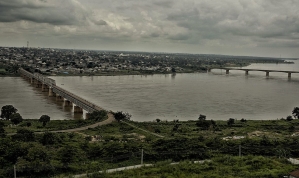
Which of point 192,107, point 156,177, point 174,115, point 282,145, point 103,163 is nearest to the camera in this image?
point 156,177

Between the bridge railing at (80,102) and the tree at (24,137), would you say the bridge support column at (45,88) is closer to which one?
the bridge railing at (80,102)

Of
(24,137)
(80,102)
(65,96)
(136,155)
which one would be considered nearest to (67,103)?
(65,96)

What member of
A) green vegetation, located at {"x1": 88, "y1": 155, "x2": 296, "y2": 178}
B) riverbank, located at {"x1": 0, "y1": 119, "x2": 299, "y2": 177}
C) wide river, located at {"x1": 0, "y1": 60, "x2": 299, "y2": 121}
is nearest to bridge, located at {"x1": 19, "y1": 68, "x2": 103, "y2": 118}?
wide river, located at {"x1": 0, "y1": 60, "x2": 299, "y2": 121}

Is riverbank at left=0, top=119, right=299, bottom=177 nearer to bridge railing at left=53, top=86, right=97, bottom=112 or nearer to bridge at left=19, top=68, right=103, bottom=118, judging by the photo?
bridge railing at left=53, top=86, right=97, bottom=112

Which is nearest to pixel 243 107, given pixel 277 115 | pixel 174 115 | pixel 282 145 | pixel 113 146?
pixel 277 115

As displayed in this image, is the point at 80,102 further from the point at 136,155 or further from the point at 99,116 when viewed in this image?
the point at 136,155

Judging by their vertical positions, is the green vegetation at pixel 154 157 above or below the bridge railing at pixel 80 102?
above

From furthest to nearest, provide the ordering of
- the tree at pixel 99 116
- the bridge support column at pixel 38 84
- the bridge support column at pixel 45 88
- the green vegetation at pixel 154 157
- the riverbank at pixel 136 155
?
the bridge support column at pixel 38 84
the bridge support column at pixel 45 88
the tree at pixel 99 116
the riverbank at pixel 136 155
the green vegetation at pixel 154 157

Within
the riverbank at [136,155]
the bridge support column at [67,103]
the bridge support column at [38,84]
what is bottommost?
the bridge support column at [67,103]

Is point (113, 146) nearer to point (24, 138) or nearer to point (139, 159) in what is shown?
point (139, 159)

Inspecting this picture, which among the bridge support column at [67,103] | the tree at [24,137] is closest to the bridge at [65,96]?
the bridge support column at [67,103]

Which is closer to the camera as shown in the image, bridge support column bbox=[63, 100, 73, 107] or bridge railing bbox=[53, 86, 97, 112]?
bridge railing bbox=[53, 86, 97, 112]
